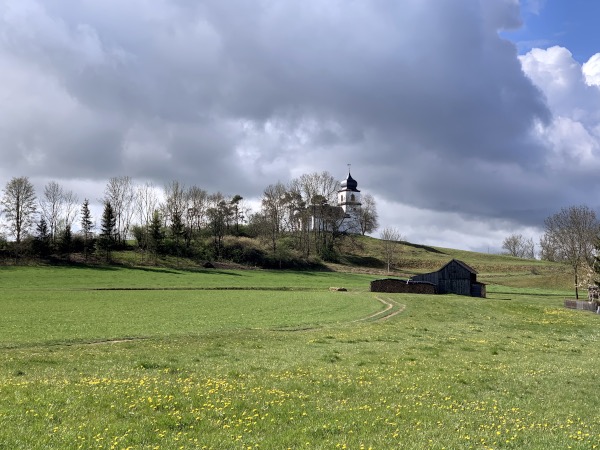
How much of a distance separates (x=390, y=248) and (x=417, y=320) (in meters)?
96.5

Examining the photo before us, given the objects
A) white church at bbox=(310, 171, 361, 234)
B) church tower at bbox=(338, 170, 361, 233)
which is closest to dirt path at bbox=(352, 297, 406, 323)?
white church at bbox=(310, 171, 361, 234)

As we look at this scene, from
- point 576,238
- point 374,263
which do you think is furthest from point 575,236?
point 374,263

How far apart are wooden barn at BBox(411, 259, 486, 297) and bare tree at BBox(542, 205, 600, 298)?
16801 millimetres

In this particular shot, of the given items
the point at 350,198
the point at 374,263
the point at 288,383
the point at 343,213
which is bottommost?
the point at 288,383

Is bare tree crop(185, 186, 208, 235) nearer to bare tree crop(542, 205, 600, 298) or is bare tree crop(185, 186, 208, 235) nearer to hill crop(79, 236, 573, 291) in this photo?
hill crop(79, 236, 573, 291)

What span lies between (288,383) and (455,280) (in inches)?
2922

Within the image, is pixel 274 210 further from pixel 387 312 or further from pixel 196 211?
pixel 387 312

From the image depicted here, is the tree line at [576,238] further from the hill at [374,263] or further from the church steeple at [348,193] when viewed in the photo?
the church steeple at [348,193]

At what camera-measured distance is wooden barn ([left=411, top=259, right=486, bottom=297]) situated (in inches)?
3259

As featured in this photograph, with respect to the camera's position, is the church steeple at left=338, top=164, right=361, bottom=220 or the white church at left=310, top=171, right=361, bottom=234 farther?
the church steeple at left=338, top=164, right=361, bottom=220

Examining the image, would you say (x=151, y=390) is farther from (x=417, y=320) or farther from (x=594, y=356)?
(x=417, y=320)

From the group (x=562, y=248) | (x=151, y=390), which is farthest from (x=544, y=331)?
(x=562, y=248)

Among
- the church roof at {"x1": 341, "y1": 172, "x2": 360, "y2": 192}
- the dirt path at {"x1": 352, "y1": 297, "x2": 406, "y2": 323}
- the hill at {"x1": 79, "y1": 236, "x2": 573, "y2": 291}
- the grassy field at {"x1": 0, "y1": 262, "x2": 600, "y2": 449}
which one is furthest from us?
the church roof at {"x1": 341, "y1": 172, "x2": 360, "y2": 192}

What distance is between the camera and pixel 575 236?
92.5 metres
